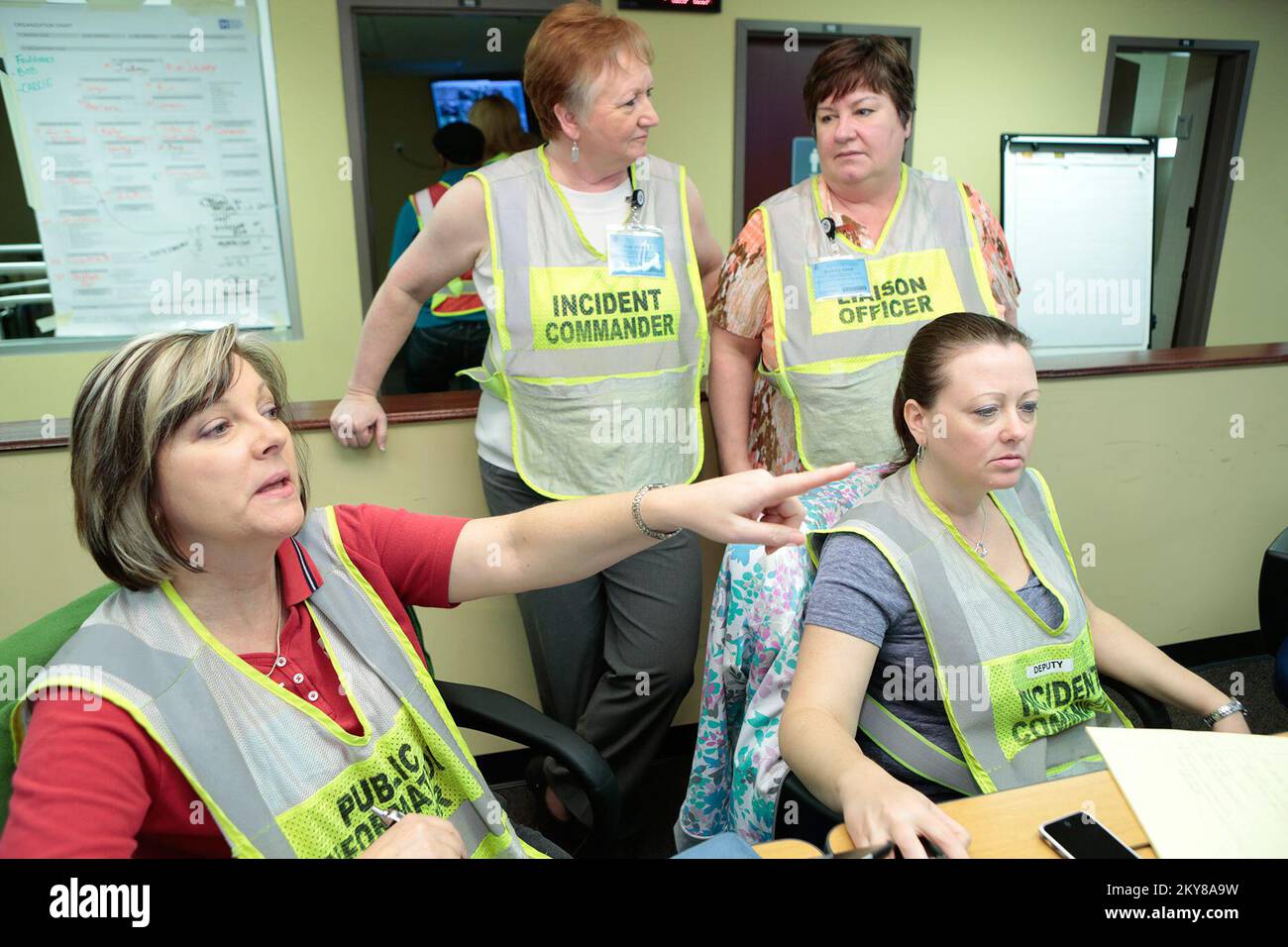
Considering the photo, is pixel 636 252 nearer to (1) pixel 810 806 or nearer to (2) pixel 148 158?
(1) pixel 810 806

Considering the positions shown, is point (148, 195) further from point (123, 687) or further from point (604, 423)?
point (123, 687)

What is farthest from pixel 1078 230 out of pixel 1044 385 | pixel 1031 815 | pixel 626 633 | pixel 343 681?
pixel 343 681

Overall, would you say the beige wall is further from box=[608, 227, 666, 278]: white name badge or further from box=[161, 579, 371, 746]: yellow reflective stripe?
box=[161, 579, 371, 746]: yellow reflective stripe

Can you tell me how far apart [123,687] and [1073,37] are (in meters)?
5.25

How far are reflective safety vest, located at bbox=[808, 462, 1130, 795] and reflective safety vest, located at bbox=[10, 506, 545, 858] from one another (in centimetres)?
66

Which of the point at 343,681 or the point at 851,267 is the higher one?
the point at 851,267

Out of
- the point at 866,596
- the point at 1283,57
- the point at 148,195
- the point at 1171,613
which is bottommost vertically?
the point at 1171,613

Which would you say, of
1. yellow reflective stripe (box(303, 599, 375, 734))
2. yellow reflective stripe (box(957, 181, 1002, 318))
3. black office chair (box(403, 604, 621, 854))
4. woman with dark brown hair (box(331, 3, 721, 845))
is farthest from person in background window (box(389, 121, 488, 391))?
yellow reflective stripe (box(303, 599, 375, 734))

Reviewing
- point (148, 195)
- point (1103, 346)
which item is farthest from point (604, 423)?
point (1103, 346)

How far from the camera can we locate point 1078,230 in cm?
476

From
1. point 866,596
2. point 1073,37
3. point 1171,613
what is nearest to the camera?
point 866,596

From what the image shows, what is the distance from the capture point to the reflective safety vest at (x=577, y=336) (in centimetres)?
179

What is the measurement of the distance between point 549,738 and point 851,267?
3.89ft

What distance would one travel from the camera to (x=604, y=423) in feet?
6.00
